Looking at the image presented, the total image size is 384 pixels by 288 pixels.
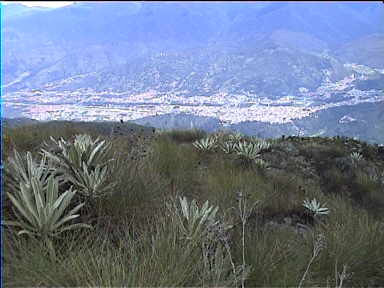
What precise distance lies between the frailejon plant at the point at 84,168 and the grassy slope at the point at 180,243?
0.44 feet

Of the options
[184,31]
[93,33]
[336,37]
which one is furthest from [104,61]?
[336,37]

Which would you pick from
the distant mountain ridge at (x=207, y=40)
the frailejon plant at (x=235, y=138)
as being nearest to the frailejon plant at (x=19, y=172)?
the frailejon plant at (x=235, y=138)

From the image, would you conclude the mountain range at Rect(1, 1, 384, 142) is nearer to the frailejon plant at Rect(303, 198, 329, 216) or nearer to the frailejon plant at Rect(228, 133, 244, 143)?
the frailejon plant at Rect(228, 133, 244, 143)

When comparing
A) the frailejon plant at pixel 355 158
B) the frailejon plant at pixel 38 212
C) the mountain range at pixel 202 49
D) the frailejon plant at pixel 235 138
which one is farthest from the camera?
the mountain range at pixel 202 49

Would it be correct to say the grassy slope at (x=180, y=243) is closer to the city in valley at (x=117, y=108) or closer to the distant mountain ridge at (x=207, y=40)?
the city in valley at (x=117, y=108)

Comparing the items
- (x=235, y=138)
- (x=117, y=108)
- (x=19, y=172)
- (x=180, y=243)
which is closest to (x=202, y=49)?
(x=117, y=108)

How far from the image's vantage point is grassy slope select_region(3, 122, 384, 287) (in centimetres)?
226

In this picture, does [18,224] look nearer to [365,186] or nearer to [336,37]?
[365,186]

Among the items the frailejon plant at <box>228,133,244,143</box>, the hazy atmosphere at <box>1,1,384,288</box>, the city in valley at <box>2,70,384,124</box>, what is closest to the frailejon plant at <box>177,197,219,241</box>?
the hazy atmosphere at <box>1,1,384,288</box>

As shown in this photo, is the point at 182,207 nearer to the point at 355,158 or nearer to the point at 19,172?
the point at 19,172

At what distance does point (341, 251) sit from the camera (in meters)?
3.27

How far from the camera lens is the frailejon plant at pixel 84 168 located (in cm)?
315

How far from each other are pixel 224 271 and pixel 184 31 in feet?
488

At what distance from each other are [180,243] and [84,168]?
0.96m
